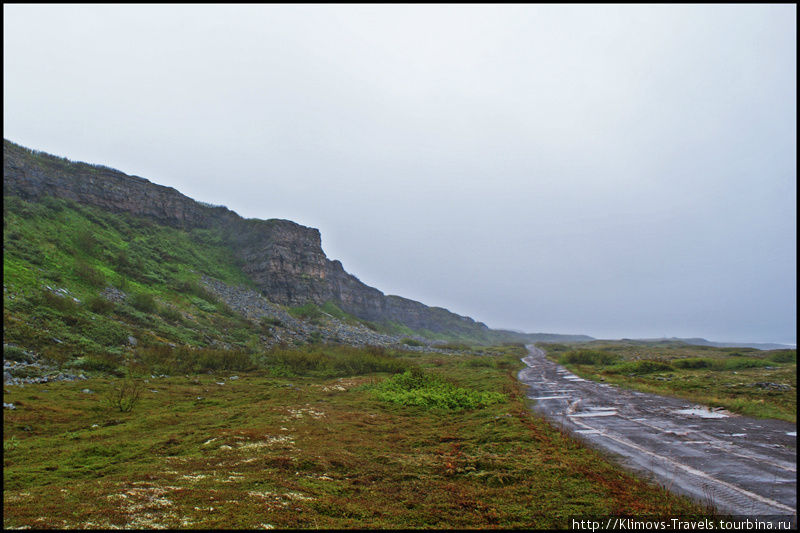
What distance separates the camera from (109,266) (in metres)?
37.2

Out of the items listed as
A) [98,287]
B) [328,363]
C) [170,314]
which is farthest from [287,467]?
[98,287]

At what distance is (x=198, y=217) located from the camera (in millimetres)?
68625

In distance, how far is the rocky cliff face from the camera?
4297cm

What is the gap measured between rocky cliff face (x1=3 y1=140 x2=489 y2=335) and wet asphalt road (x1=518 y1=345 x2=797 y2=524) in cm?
5739

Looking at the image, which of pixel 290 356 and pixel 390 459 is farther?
pixel 290 356

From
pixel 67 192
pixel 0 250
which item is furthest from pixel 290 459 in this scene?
pixel 67 192

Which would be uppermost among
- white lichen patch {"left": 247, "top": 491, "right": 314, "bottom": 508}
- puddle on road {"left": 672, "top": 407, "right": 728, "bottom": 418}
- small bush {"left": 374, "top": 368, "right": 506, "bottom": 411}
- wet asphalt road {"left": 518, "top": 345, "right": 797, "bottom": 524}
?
white lichen patch {"left": 247, "top": 491, "right": 314, "bottom": 508}

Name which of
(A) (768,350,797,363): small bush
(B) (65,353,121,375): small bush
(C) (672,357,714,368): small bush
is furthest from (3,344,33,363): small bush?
(A) (768,350,797,363): small bush

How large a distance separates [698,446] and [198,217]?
78835 mm

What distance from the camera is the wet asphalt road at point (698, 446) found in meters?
7.59

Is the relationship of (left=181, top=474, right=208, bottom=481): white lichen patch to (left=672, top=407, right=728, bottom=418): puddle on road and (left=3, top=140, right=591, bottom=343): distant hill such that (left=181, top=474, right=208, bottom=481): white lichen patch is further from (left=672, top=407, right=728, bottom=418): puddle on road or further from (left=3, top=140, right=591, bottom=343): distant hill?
(left=3, top=140, right=591, bottom=343): distant hill

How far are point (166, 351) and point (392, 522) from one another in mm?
22850

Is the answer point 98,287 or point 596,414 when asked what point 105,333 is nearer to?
point 98,287

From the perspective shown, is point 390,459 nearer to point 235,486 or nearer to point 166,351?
point 235,486
